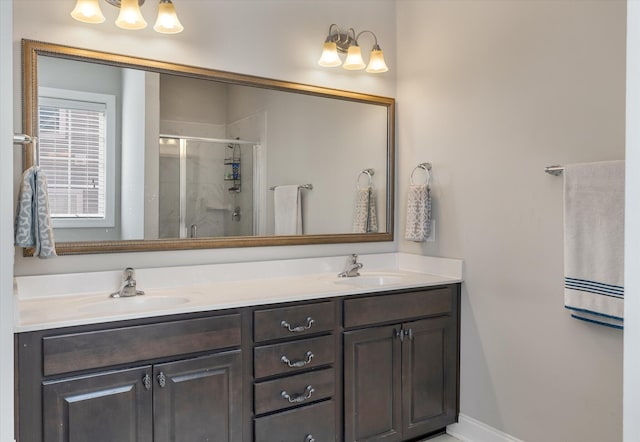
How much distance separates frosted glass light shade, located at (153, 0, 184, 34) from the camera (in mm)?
2062

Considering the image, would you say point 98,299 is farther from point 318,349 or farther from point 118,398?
point 318,349

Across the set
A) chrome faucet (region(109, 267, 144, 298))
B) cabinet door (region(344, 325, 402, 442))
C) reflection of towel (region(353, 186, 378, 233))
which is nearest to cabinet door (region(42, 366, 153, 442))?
chrome faucet (region(109, 267, 144, 298))

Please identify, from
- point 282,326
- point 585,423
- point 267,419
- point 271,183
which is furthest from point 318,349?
point 585,423

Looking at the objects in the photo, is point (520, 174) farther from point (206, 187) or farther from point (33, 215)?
point (33, 215)

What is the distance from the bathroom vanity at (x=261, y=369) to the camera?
1.52 metres

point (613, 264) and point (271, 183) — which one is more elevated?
point (271, 183)

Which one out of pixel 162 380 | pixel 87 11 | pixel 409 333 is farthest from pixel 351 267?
pixel 87 11

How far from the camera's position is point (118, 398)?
5.22ft

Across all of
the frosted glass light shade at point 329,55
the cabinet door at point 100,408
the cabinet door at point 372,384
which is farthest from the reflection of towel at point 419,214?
the cabinet door at point 100,408

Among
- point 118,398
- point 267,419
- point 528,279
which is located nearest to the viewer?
point 118,398

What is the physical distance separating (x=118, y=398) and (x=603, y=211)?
1962 mm

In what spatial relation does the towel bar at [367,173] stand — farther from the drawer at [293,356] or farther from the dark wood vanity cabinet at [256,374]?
the drawer at [293,356]

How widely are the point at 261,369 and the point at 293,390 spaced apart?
0.65 feet

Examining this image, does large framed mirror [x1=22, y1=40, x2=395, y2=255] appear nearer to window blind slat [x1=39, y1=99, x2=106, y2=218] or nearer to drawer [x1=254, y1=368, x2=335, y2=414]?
window blind slat [x1=39, y1=99, x2=106, y2=218]
